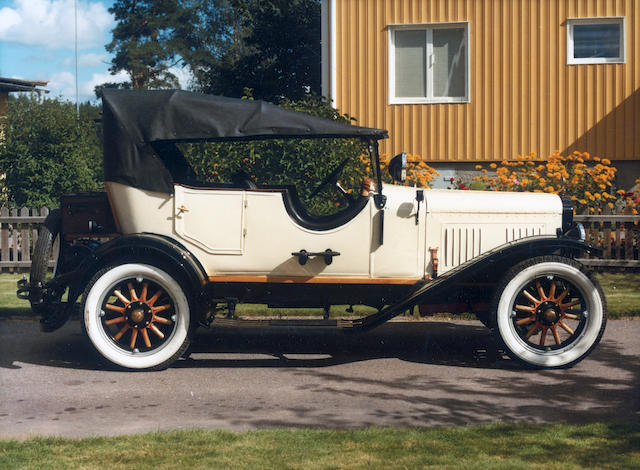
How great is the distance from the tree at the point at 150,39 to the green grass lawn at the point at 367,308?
33.7m

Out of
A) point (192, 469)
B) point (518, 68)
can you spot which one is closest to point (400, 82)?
point (518, 68)

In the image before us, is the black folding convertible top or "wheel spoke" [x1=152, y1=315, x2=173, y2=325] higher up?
the black folding convertible top

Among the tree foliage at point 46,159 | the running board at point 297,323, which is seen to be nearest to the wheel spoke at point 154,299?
the running board at point 297,323

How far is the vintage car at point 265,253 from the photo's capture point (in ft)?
21.9

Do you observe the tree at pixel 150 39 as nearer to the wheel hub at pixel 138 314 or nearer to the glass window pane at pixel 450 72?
the glass window pane at pixel 450 72

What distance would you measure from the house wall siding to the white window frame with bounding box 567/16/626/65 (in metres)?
0.08

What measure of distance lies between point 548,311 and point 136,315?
125 inches

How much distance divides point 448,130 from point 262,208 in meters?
9.83

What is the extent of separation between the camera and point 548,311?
6676 mm

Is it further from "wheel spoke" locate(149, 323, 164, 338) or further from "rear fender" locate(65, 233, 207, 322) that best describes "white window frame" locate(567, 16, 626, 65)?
"wheel spoke" locate(149, 323, 164, 338)

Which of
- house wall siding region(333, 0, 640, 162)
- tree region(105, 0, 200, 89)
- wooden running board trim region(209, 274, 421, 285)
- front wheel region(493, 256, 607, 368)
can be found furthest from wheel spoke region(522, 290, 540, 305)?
tree region(105, 0, 200, 89)

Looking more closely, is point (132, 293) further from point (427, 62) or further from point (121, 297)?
point (427, 62)

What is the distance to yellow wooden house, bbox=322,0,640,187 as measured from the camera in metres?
15.8

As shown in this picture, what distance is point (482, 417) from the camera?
206 inches
